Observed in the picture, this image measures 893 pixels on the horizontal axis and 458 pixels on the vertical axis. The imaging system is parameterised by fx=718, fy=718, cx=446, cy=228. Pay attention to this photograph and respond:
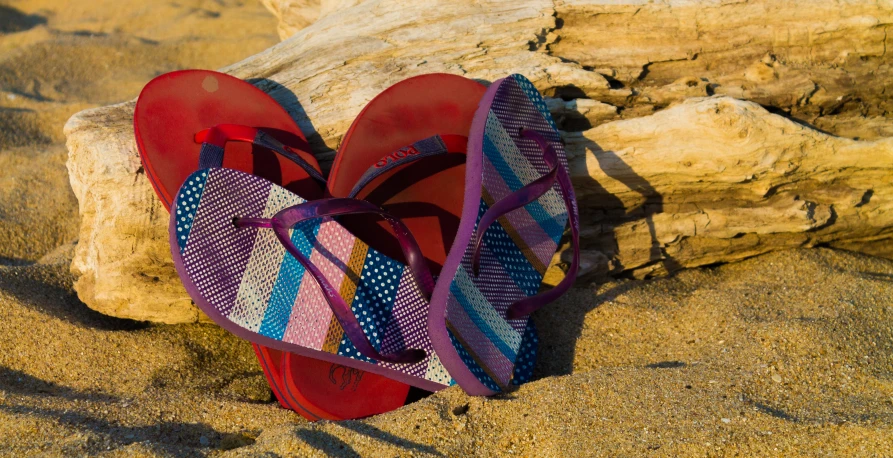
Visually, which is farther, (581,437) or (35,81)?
(35,81)

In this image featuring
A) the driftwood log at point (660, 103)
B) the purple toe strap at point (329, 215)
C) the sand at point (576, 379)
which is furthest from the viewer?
the driftwood log at point (660, 103)

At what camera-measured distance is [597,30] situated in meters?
2.29

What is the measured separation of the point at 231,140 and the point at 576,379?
1.09 meters

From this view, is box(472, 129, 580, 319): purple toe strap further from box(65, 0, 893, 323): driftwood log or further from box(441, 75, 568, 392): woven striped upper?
box(65, 0, 893, 323): driftwood log

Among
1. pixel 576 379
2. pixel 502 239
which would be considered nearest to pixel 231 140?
pixel 502 239

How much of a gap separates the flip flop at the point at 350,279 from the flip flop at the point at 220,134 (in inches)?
6.6

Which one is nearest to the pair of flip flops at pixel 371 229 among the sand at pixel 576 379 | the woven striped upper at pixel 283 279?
the woven striped upper at pixel 283 279

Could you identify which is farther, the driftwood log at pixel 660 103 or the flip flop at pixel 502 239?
the driftwood log at pixel 660 103

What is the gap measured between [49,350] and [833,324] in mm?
2078

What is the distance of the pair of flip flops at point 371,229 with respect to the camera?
1.67m

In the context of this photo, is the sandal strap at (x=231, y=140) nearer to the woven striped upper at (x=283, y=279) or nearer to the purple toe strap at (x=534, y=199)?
the woven striped upper at (x=283, y=279)

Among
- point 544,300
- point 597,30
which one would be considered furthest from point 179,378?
point 597,30

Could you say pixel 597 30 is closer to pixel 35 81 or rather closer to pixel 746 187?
pixel 746 187

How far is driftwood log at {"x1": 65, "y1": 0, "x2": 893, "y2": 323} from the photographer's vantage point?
206 cm
